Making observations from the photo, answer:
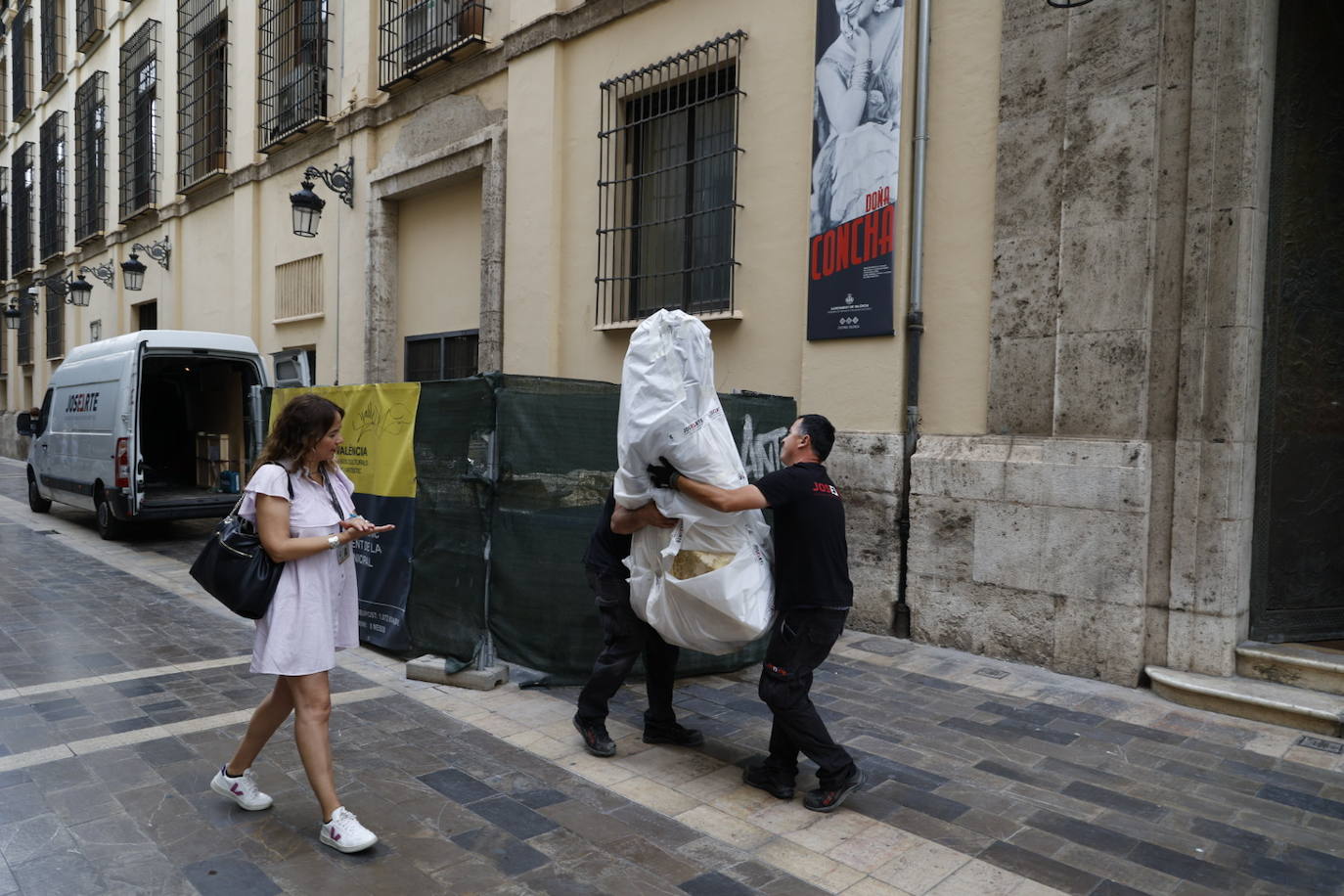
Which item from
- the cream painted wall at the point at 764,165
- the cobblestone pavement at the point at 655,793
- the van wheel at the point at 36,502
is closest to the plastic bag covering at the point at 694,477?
the cobblestone pavement at the point at 655,793

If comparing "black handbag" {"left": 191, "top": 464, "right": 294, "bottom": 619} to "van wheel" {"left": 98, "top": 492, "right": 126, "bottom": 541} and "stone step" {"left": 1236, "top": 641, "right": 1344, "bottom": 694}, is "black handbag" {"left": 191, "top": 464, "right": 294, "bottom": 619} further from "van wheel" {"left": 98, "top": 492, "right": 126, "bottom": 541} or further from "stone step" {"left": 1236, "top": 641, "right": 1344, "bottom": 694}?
"van wheel" {"left": 98, "top": 492, "right": 126, "bottom": 541}

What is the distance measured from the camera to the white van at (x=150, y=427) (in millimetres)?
10594

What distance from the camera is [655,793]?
396 centimetres

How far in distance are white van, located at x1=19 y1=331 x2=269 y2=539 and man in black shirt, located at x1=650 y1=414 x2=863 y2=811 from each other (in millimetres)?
6116

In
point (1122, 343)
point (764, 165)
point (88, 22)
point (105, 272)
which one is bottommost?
point (1122, 343)

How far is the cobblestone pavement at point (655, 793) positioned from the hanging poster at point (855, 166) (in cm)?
280

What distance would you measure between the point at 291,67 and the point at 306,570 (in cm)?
1367

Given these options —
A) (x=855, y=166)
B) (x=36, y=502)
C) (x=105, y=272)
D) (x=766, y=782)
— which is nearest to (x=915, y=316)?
(x=855, y=166)

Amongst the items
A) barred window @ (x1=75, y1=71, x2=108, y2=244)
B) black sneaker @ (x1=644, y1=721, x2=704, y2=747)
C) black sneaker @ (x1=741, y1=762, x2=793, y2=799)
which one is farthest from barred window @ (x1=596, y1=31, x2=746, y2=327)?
barred window @ (x1=75, y1=71, x2=108, y2=244)

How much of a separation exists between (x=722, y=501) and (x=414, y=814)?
1.79 metres

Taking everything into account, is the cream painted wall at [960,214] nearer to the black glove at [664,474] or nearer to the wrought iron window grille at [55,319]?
the black glove at [664,474]

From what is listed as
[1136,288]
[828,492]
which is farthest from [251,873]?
[1136,288]

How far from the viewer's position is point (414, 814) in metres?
3.69

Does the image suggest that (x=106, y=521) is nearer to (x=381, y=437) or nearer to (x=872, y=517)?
(x=381, y=437)
